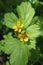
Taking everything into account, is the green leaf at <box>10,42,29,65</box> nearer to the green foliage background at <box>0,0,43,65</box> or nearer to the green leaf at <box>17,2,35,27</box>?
the green foliage background at <box>0,0,43,65</box>

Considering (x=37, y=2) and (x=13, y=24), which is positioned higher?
(x=37, y=2)

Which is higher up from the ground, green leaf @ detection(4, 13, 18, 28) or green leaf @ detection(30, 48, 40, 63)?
green leaf @ detection(4, 13, 18, 28)

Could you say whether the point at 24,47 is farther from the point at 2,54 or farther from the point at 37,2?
the point at 37,2

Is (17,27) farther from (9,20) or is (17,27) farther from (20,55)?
(20,55)

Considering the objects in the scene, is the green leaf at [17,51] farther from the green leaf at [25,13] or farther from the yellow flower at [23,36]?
the green leaf at [25,13]

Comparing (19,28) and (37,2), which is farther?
(37,2)

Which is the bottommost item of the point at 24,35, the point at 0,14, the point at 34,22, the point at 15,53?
the point at 15,53

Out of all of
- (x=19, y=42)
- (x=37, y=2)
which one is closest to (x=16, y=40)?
(x=19, y=42)

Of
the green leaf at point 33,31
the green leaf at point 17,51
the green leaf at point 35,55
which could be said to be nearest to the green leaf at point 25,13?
the green leaf at point 33,31

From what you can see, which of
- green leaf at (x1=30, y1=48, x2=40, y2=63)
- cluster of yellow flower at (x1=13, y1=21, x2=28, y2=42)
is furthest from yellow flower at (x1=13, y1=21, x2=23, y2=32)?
green leaf at (x1=30, y1=48, x2=40, y2=63)

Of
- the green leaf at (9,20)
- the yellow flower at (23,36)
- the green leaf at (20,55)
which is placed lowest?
the green leaf at (20,55)

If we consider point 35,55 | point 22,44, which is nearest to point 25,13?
point 22,44
